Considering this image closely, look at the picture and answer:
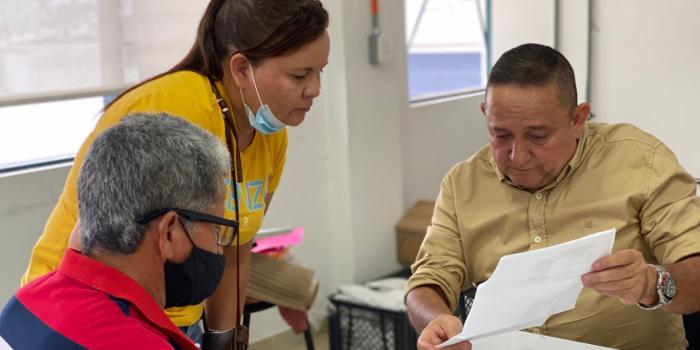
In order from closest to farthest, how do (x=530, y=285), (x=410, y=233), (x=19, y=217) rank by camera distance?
(x=530, y=285), (x=19, y=217), (x=410, y=233)

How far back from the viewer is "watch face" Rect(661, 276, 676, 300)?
171 cm

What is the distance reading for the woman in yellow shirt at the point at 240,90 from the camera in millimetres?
1730

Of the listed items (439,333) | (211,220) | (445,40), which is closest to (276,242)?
(439,333)

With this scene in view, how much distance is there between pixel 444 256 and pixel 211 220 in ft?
2.74

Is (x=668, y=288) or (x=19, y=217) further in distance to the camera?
(x=19, y=217)

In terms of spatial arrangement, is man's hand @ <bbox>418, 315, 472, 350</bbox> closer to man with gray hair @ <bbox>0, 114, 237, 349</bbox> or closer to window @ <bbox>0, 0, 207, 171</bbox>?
man with gray hair @ <bbox>0, 114, 237, 349</bbox>

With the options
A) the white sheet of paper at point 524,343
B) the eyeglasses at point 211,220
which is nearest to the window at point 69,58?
the eyeglasses at point 211,220

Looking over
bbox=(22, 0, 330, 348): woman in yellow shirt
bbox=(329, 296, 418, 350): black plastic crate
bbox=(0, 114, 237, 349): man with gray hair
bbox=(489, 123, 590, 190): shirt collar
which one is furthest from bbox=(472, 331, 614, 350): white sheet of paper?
bbox=(329, 296, 418, 350): black plastic crate

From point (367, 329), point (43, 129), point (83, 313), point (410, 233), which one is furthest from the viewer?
point (410, 233)

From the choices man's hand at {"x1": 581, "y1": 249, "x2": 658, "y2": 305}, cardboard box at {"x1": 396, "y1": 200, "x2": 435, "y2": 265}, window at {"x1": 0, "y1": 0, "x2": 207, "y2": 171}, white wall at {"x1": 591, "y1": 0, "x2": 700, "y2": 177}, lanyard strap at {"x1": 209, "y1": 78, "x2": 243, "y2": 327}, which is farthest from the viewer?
white wall at {"x1": 591, "y1": 0, "x2": 700, "y2": 177}

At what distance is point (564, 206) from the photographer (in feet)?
6.59

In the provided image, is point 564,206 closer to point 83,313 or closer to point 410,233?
point 83,313

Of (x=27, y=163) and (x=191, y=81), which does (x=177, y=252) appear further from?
(x=27, y=163)

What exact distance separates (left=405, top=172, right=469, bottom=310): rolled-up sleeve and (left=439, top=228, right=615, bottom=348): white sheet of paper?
383 mm
